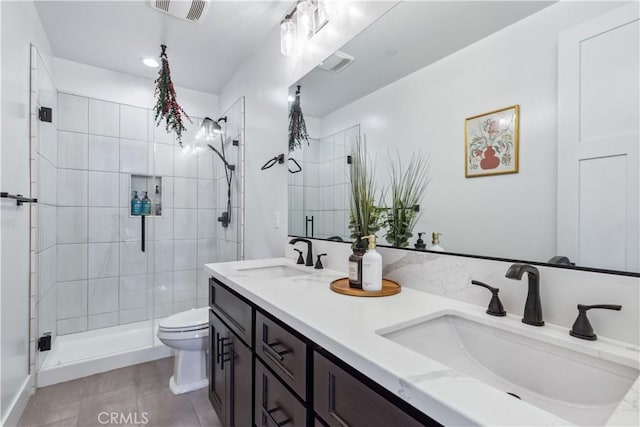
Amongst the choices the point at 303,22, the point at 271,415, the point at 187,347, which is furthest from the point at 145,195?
the point at 271,415

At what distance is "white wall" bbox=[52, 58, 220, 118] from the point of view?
261 centimetres

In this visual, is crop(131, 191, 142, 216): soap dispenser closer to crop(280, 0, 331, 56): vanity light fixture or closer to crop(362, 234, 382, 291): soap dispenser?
crop(280, 0, 331, 56): vanity light fixture

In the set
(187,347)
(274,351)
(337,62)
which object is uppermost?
(337,62)

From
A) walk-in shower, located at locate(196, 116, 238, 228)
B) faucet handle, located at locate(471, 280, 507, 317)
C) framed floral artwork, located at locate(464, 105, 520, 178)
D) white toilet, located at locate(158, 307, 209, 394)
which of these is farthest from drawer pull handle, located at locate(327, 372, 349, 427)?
walk-in shower, located at locate(196, 116, 238, 228)

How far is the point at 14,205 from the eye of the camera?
166 centimetres

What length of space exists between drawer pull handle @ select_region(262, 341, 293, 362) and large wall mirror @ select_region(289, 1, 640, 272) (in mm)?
604

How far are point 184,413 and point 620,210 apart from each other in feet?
7.08

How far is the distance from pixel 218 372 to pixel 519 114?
5.53 ft

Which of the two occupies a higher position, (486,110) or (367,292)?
(486,110)

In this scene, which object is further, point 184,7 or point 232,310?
point 184,7

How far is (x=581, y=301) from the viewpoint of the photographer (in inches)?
28.8

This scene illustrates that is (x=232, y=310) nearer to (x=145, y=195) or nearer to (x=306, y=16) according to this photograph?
(x=306, y=16)

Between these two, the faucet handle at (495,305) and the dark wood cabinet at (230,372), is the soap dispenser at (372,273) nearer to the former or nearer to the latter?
the faucet handle at (495,305)

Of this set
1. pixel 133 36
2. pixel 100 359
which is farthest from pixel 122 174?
pixel 100 359
